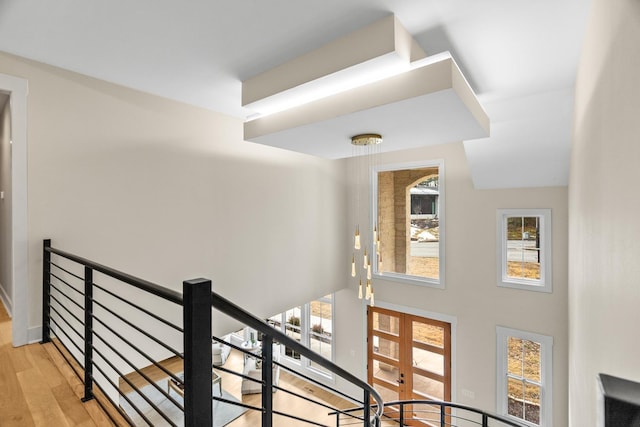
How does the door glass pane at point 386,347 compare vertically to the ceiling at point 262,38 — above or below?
below

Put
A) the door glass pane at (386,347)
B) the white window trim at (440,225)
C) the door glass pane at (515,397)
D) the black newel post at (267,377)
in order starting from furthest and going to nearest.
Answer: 1. the door glass pane at (386,347)
2. the white window trim at (440,225)
3. the door glass pane at (515,397)
4. the black newel post at (267,377)

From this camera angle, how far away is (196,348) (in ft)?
3.81

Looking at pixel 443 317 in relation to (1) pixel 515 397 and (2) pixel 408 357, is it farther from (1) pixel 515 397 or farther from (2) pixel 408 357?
(1) pixel 515 397

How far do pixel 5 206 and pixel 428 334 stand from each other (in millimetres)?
5965

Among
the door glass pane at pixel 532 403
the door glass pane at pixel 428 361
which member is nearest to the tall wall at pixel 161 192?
the door glass pane at pixel 428 361

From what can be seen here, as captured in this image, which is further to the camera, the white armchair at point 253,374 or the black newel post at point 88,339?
the white armchair at point 253,374

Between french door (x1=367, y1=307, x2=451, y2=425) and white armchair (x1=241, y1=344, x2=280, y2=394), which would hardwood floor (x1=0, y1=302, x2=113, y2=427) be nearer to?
white armchair (x1=241, y1=344, x2=280, y2=394)

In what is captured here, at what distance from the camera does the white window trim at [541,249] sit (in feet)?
15.2

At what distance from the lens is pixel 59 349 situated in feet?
8.27

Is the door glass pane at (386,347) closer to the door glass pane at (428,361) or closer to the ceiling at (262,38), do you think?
the door glass pane at (428,361)

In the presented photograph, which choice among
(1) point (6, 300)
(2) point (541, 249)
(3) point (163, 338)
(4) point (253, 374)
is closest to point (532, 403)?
(2) point (541, 249)

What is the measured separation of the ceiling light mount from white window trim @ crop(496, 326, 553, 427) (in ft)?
12.1

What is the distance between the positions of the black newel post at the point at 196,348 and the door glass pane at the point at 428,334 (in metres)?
5.21

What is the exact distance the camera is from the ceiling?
6.48 feet
